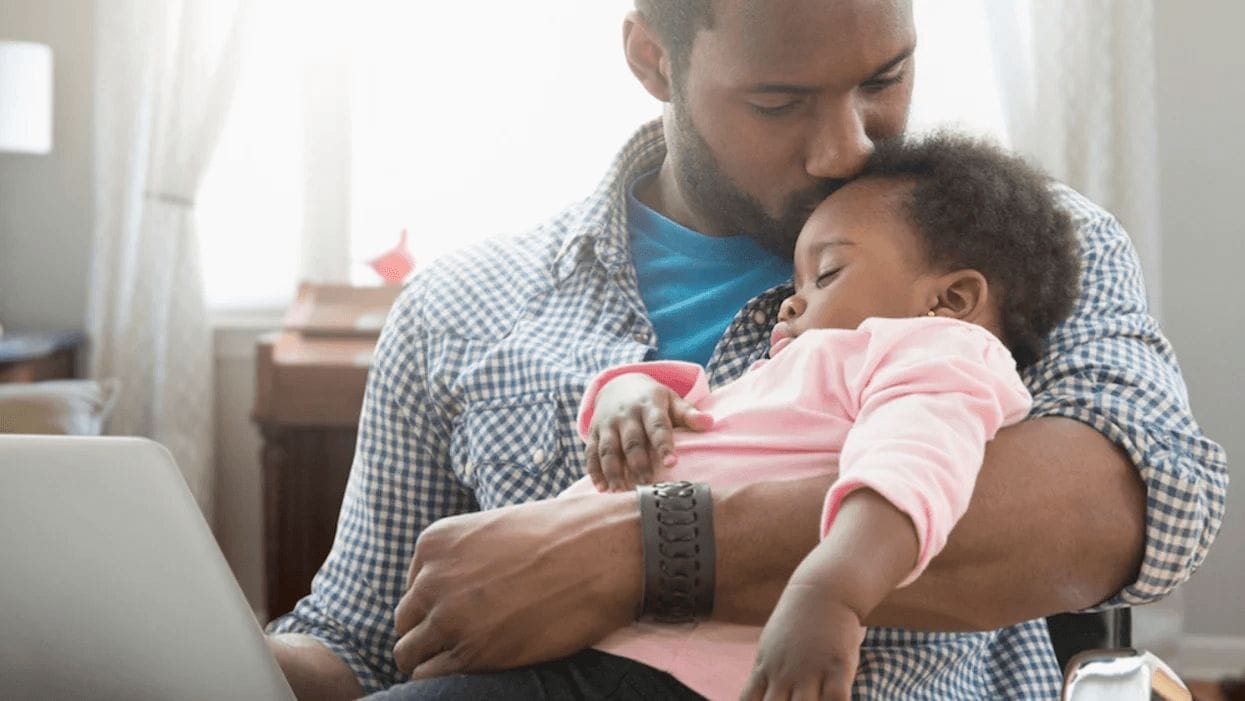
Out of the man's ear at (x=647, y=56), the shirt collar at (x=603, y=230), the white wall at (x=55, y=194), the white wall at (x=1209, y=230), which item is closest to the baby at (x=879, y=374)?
the shirt collar at (x=603, y=230)

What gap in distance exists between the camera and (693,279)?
1555 mm

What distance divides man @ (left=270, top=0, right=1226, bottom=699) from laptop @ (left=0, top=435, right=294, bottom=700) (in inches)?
10.1

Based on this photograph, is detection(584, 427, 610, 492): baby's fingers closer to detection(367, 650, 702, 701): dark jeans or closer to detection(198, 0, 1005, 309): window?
detection(367, 650, 702, 701): dark jeans

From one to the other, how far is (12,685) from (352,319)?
2503 mm

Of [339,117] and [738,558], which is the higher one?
[339,117]

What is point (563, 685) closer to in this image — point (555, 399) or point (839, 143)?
point (555, 399)

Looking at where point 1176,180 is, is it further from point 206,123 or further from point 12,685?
point 12,685

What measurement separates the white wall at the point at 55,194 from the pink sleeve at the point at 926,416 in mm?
3334

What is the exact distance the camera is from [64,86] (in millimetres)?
3982

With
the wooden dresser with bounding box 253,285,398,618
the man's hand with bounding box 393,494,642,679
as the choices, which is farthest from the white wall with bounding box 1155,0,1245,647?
the man's hand with bounding box 393,494,642,679

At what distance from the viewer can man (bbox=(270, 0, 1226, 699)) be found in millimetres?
1138

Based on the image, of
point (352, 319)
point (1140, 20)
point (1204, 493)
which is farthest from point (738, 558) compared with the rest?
point (1140, 20)

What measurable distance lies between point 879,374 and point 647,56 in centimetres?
75

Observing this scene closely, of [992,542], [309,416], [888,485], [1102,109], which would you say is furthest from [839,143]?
[1102,109]
